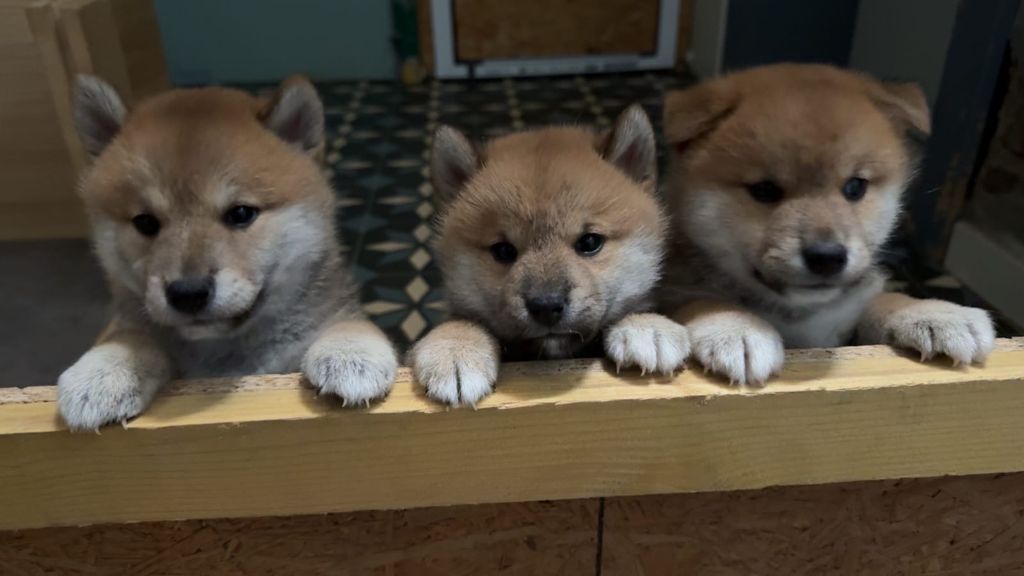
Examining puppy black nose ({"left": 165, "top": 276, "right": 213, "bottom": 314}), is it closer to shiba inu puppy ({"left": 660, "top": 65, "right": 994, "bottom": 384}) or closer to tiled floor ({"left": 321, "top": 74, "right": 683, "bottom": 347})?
shiba inu puppy ({"left": 660, "top": 65, "right": 994, "bottom": 384})

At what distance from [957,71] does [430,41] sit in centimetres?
382

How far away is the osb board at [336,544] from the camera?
1331mm

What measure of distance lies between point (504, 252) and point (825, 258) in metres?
0.58

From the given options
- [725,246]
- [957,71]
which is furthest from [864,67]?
[725,246]

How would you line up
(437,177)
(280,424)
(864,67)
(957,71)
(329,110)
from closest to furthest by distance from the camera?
(280,424), (437,177), (957,71), (864,67), (329,110)

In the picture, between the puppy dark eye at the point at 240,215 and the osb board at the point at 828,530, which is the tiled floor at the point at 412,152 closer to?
the puppy dark eye at the point at 240,215

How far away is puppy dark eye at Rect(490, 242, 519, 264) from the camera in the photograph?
4.96ft

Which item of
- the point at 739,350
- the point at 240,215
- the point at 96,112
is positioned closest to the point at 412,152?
the point at 96,112

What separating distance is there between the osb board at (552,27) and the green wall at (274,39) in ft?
2.38

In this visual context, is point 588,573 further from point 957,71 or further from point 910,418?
point 957,71

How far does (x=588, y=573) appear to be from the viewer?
1428mm

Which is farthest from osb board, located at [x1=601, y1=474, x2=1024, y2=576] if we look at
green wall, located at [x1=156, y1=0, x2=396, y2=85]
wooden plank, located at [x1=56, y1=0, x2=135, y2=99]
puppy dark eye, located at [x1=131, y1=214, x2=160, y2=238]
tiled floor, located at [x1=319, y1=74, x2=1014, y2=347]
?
green wall, located at [x1=156, y1=0, x2=396, y2=85]

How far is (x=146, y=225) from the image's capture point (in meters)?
1.50

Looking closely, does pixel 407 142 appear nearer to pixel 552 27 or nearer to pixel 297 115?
pixel 552 27
